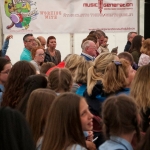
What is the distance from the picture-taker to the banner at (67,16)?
1156 centimetres

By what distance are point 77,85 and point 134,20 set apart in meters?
7.28

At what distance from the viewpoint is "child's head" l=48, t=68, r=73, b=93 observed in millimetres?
4695

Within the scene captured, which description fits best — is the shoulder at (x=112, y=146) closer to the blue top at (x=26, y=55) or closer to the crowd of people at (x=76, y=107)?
the crowd of people at (x=76, y=107)

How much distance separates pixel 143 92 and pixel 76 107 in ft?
4.10

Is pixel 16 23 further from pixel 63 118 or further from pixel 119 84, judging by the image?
pixel 63 118

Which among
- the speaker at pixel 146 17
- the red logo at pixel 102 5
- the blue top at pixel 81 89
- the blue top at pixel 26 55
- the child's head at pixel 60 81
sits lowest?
the blue top at pixel 81 89

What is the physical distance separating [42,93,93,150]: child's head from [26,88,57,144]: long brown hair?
1.26ft

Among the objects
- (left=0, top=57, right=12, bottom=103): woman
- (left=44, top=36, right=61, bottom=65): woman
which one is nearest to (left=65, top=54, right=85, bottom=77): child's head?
(left=0, top=57, right=12, bottom=103): woman

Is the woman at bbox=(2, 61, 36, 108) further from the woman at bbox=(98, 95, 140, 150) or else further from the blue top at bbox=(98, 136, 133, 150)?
the blue top at bbox=(98, 136, 133, 150)

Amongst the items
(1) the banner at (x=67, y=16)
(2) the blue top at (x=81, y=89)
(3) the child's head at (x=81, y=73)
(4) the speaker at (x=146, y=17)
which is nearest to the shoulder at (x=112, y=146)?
(2) the blue top at (x=81, y=89)

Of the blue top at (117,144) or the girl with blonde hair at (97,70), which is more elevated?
the girl with blonde hair at (97,70)

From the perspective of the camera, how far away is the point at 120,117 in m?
3.13

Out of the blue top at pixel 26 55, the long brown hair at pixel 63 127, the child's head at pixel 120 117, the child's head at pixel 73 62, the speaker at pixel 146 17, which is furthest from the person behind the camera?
the speaker at pixel 146 17

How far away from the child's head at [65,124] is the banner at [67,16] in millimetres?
8705
